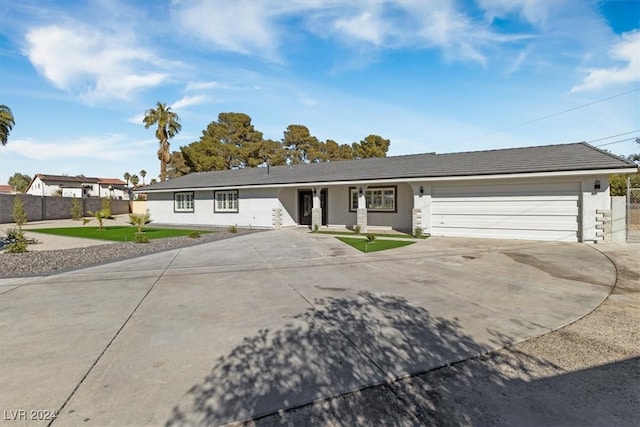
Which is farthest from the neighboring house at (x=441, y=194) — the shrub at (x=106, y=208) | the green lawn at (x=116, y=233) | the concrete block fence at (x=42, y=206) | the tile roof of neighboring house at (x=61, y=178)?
the tile roof of neighboring house at (x=61, y=178)

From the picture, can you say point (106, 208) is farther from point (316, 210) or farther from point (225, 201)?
point (316, 210)

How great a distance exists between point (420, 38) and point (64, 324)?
589 inches

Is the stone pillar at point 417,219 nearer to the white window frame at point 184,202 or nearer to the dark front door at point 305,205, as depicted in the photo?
the dark front door at point 305,205

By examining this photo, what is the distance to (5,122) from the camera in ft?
87.0

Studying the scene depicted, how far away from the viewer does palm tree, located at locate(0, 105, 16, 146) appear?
26.3m

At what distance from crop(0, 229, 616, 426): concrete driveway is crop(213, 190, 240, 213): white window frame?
12080 millimetres

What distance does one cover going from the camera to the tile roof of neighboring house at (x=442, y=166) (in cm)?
1208

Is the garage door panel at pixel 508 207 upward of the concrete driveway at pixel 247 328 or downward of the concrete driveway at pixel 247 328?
upward

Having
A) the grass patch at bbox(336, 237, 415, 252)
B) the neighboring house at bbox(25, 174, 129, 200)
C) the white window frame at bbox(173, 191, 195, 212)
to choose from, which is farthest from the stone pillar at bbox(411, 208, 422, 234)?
the neighboring house at bbox(25, 174, 129, 200)

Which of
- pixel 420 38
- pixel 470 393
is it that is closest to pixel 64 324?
pixel 470 393

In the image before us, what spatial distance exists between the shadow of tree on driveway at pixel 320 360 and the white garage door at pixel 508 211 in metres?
10.7

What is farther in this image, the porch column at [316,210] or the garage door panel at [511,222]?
the porch column at [316,210]

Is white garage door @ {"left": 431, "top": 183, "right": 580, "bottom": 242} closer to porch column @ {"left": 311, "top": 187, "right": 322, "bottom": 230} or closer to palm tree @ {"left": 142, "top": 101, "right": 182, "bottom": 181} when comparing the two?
porch column @ {"left": 311, "top": 187, "right": 322, "bottom": 230}

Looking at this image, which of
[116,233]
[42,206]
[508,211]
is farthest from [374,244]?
[42,206]
